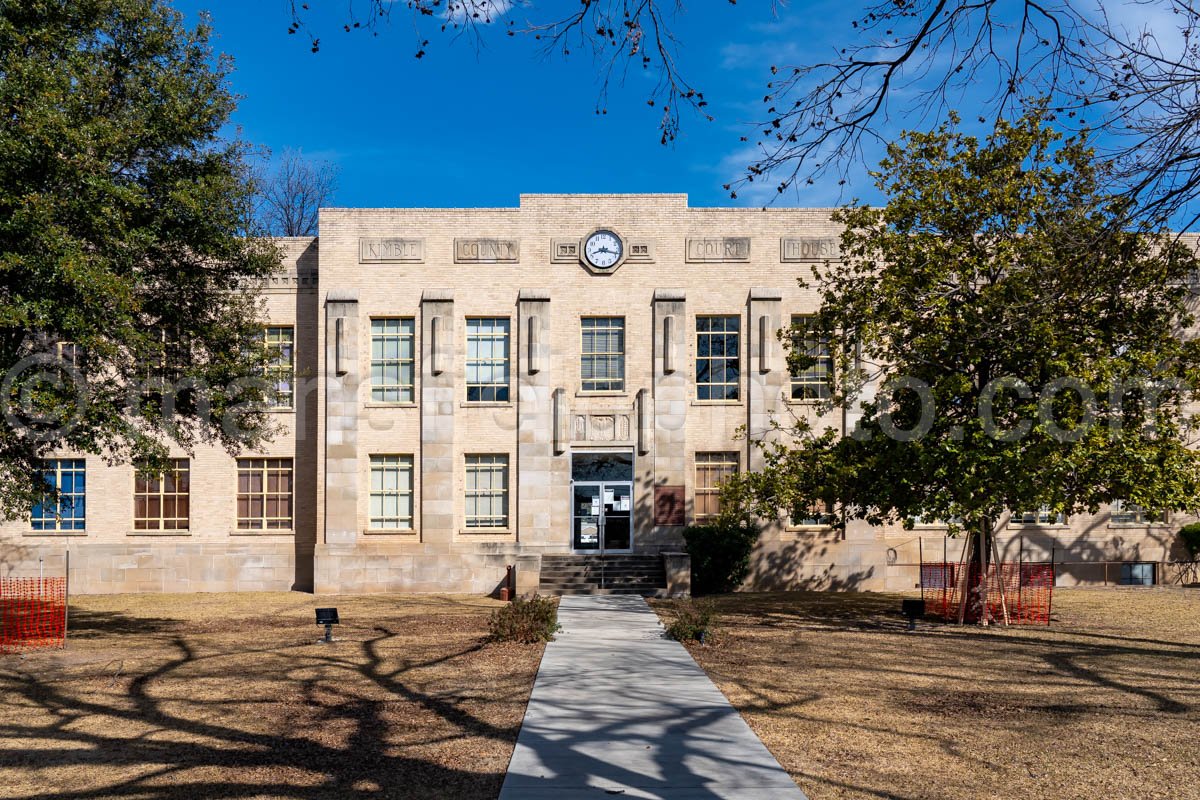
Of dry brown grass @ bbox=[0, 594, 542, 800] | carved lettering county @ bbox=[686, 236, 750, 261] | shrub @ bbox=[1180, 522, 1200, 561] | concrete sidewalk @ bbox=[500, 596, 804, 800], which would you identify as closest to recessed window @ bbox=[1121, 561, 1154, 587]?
shrub @ bbox=[1180, 522, 1200, 561]

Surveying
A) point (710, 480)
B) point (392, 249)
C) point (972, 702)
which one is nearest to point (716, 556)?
point (710, 480)

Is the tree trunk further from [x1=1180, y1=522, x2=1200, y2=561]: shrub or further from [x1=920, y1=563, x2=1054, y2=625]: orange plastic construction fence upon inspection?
[x1=1180, y1=522, x2=1200, y2=561]: shrub

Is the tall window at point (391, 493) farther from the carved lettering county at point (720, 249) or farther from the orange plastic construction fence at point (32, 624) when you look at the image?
the carved lettering county at point (720, 249)

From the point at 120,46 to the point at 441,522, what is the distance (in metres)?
14.6

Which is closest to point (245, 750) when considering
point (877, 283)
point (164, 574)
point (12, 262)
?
point (12, 262)

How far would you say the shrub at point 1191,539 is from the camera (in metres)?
27.7

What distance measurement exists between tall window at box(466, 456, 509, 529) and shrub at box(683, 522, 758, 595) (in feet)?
17.6

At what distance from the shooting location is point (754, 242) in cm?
2770

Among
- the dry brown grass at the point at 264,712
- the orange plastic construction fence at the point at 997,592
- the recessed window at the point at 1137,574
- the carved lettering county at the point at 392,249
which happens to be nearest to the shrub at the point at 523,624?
the dry brown grass at the point at 264,712

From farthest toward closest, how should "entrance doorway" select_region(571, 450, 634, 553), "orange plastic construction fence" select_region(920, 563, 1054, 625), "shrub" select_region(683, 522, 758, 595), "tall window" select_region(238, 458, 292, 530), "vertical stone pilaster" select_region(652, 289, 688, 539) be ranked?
"tall window" select_region(238, 458, 292, 530), "entrance doorway" select_region(571, 450, 634, 553), "vertical stone pilaster" select_region(652, 289, 688, 539), "shrub" select_region(683, 522, 758, 595), "orange plastic construction fence" select_region(920, 563, 1054, 625)

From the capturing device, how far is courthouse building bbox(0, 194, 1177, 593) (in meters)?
27.2

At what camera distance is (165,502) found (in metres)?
28.0

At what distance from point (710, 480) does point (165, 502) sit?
1609cm

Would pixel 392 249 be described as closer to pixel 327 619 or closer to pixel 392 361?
pixel 392 361
